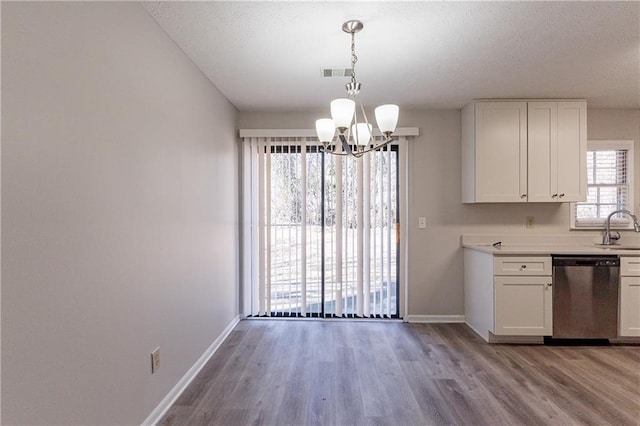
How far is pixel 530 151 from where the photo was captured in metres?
3.08

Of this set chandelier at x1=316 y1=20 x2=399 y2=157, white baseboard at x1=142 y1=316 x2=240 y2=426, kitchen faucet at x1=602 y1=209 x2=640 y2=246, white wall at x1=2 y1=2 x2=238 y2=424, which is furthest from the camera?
kitchen faucet at x1=602 y1=209 x2=640 y2=246

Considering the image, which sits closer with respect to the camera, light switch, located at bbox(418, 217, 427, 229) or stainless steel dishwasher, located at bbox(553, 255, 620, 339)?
stainless steel dishwasher, located at bbox(553, 255, 620, 339)

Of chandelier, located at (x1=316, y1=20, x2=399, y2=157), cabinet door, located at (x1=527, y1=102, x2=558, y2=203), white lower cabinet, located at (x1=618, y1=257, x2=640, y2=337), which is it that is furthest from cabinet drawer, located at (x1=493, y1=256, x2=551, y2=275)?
chandelier, located at (x1=316, y1=20, x2=399, y2=157)

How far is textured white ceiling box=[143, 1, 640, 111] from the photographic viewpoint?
1745mm

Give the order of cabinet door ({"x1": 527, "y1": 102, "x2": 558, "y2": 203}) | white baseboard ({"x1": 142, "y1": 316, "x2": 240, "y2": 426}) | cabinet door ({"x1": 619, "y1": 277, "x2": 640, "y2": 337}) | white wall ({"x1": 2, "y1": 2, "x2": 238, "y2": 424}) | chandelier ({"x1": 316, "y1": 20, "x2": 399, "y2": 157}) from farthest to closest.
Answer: cabinet door ({"x1": 527, "y1": 102, "x2": 558, "y2": 203}), cabinet door ({"x1": 619, "y1": 277, "x2": 640, "y2": 337}), white baseboard ({"x1": 142, "y1": 316, "x2": 240, "y2": 426}), chandelier ({"x1": 316, "y1": 20, "x2": 399, "y2": 157}), white wall ({"x1": 2, "y1": 2, "x2": 238, "y2": 424})

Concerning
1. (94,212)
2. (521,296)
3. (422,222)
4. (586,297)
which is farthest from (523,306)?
(94,212)

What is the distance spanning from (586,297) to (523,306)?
1.89ft

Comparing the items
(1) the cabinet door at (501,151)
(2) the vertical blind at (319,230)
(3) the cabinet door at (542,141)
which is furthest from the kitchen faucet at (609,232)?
(2) the vertical blind at (319,230)

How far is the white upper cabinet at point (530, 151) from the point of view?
3082 mm

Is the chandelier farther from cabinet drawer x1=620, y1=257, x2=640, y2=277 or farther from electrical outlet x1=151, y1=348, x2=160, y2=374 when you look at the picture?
cabinet drawer x1=620, y1=257, x2=640, y2=277

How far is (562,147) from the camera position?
3084mm

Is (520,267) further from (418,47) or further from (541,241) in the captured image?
(418,47)

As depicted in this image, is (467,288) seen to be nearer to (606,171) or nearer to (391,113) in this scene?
(606,171)

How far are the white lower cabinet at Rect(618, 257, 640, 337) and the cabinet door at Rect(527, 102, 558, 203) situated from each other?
1017 mm
